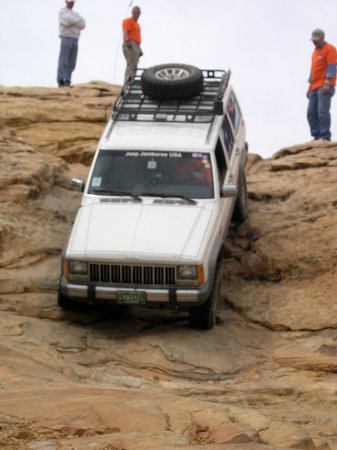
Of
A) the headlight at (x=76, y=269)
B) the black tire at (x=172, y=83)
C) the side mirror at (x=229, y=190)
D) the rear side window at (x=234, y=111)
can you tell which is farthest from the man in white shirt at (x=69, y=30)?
the headlight at (x=76, y=269)

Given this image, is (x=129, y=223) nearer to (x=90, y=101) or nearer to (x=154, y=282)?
(x=154, y=282)

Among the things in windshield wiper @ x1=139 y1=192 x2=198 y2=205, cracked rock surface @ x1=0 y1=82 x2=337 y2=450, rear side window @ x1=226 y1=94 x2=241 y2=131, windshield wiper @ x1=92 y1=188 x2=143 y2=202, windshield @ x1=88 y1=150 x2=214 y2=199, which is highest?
rear side window @ x1=226 y1=94 x2=241 y2=131

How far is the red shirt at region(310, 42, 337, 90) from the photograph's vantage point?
52.4ft

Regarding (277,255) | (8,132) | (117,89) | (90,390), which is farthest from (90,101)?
(90,390)

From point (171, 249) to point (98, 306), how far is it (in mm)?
1489

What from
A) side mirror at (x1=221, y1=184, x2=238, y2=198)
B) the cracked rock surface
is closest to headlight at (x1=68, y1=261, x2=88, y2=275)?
the cracked rock surface

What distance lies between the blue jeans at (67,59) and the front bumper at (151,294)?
9.18 m

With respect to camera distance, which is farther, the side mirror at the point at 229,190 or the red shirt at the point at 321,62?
the red shirt at the point at 321,62

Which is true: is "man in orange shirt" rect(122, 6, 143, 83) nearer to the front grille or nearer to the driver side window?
the driver side window

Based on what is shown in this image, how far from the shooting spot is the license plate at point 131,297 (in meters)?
10.1

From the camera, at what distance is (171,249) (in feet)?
33.1

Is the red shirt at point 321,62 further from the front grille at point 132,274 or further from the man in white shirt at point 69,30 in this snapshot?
the front grille at point 132,274

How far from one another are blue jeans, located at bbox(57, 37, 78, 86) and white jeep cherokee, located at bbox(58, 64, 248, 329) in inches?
229

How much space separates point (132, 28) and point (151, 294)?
9.36 m
